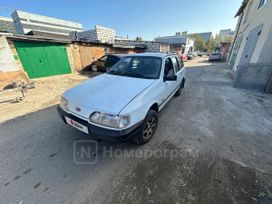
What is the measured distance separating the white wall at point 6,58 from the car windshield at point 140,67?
252 inches

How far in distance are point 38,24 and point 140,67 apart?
188ft

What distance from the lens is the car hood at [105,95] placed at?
2.05 meters

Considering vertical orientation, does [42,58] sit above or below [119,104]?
above

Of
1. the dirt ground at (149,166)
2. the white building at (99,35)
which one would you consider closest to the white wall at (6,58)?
the dirt ground at (149,166)

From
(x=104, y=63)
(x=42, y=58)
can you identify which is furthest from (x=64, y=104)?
(x=104, y=63)

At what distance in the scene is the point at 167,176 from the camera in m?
2.06

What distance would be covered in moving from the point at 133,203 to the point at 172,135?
5.66 feet

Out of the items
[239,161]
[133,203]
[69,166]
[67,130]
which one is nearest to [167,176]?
[133,203]

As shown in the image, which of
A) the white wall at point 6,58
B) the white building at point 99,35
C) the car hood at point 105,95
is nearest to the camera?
the car hood at point 105,95

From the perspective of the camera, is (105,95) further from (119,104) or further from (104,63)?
(104,63)

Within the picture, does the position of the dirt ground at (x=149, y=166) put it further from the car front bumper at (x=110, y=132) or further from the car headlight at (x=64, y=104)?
the car headlight at (x=64, y=104)

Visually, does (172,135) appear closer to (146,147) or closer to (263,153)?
(146,147)

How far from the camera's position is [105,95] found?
2.29 meters

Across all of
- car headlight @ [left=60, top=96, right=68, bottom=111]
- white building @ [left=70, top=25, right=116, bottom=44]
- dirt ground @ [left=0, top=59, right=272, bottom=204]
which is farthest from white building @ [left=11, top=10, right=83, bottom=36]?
dirt ground @ [left=0, top=59, right=272, bottom=204]
